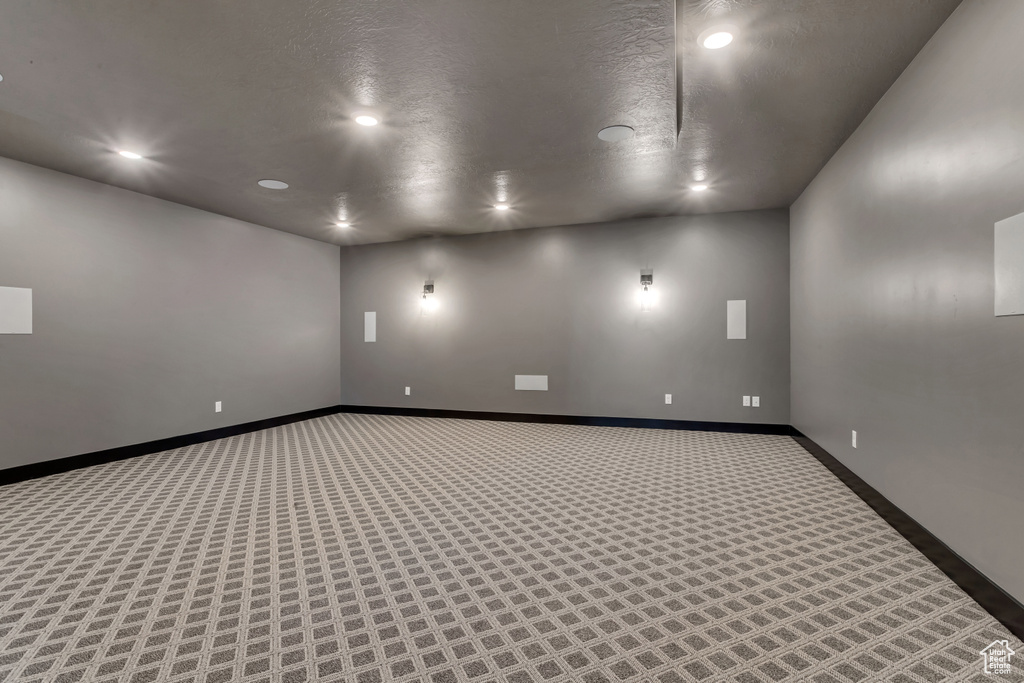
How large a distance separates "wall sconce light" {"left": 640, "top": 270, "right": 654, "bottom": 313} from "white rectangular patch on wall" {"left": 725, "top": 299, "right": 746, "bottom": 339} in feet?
3.19

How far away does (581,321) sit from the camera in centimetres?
700

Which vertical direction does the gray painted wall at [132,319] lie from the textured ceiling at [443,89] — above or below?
below

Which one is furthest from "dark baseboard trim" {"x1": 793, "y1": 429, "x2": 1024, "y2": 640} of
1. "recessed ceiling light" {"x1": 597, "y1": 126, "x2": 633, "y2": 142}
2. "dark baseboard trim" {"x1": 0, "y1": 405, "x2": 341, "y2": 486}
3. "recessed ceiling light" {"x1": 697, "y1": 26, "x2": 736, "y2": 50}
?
"dark baseboard trim" {"x1": 0, "y1": 405, "x2": 341, "y2": 486}

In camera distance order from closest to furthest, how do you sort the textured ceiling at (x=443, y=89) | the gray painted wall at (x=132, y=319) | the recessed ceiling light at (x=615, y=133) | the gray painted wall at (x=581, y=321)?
the textured ceiling at (x=443, y=89) < the recessed ceiling light at (x=615, y=133) < the gray painted wall at (x=132, y=319) < the gray painted wall at (x=581, y=321)

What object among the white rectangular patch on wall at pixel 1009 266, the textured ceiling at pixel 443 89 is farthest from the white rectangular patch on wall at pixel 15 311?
the white rectangular patch on wall at pixel 1009 266

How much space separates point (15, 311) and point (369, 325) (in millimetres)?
4394

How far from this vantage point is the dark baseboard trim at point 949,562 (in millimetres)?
2025

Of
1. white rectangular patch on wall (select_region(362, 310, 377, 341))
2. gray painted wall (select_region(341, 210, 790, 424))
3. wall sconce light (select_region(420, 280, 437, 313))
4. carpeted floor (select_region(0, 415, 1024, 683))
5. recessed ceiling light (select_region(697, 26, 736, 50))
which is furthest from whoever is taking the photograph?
white rectangular patch on wall (select_region(362, 310, 377, 341))

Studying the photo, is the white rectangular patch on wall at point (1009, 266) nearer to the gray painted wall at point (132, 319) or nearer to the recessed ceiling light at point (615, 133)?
the recessed ceiling light at point (615, 133)

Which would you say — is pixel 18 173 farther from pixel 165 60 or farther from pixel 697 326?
pixel 697 326

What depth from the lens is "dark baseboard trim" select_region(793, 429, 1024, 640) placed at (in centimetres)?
203

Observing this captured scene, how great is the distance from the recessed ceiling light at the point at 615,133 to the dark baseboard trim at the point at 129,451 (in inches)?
226

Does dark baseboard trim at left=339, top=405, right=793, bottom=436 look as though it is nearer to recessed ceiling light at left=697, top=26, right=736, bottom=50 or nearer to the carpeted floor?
the carpeted floor

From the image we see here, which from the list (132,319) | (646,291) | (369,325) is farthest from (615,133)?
(369,325)
